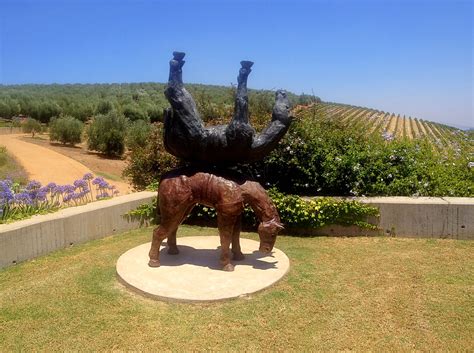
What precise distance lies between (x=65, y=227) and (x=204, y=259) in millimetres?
2472

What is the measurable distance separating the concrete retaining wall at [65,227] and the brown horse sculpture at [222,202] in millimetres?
2176

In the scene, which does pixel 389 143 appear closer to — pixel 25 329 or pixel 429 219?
pixel 429 219

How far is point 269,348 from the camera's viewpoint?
A: 4.02 meters

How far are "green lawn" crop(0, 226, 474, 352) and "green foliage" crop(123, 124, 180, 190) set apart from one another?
4.23 meters

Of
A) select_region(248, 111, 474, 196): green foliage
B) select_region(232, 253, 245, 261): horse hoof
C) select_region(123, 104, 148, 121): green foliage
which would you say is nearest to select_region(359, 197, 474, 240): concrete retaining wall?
select_region(248, 111, 474, 196): green foliage

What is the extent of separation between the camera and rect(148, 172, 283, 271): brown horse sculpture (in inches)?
217

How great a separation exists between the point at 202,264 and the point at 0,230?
2893 millimetres

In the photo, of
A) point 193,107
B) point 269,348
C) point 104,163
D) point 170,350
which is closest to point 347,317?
point 269,348

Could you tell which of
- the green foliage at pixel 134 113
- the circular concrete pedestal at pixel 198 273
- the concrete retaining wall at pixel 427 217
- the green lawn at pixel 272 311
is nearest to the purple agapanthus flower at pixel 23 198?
the green lawn at pixel 272 311

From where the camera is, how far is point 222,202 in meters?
5.50

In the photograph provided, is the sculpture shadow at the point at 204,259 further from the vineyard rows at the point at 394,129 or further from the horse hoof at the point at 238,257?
the vineyard rows at the point at 394,129

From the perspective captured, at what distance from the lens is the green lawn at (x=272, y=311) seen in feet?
13.6

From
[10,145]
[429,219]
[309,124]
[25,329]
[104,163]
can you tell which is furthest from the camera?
[10,145]

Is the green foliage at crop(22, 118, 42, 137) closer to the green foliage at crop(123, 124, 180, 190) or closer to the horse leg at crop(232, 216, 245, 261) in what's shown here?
the green foliage at crop(123, 124, 180, 190)
